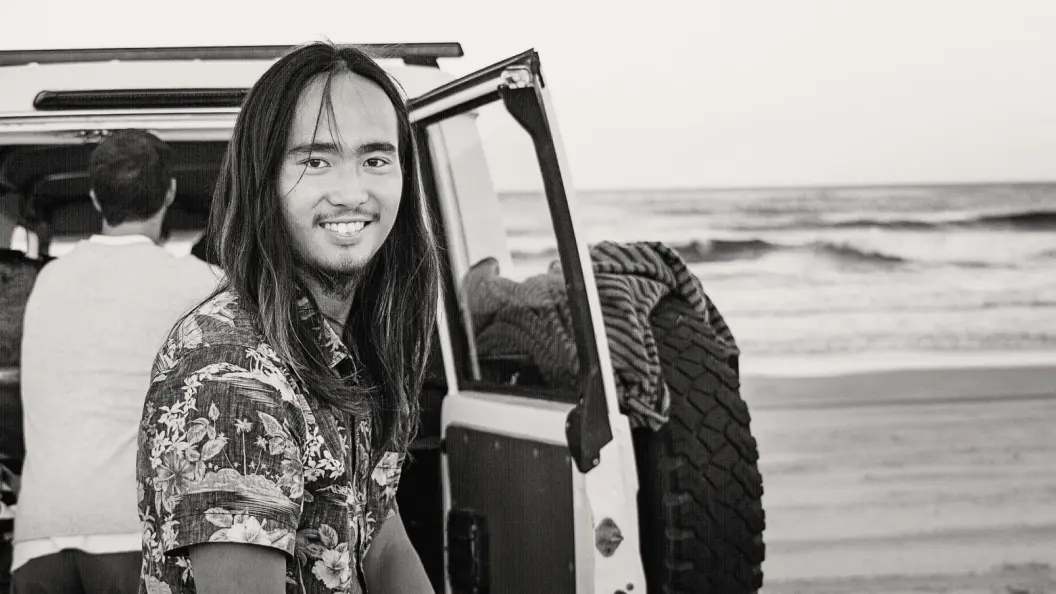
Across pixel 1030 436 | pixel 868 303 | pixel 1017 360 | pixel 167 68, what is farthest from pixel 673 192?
pixel 167 68

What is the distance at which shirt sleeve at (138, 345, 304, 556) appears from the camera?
60.0 inches

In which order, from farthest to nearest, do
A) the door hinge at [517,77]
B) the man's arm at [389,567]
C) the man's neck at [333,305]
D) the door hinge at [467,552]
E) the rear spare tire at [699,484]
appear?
the door hinge at [467,552] → the rear spare tire at [699,484] → the door hinge at [517,77] → the man's arm at [389,567] → the man's neck at [333,305]

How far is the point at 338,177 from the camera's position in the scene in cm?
176

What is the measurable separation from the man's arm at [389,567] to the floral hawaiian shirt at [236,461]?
327mm

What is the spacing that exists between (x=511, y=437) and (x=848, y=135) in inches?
949

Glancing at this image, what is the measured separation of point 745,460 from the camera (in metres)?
3.23

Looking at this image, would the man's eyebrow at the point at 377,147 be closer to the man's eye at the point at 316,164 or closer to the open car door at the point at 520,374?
the man's eye at the point at 316,164

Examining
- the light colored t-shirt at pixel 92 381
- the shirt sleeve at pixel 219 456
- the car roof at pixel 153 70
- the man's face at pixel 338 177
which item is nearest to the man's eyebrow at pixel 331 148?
the man's face at pixel 338 177

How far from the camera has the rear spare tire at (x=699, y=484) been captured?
312 cm

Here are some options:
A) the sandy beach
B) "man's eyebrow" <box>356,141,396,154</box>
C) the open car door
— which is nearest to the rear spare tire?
the open car door

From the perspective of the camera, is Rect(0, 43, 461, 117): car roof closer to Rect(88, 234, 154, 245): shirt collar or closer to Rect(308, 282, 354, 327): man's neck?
Rect(88, 234, 154, 245): shirt collar

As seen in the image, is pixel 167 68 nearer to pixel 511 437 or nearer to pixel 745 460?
pixel 511 437

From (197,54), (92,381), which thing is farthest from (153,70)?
(92,381)

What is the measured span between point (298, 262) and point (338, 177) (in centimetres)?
14
